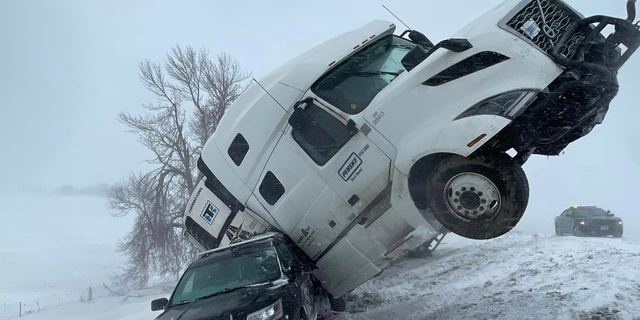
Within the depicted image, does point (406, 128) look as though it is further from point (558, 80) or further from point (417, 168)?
point (558, 80)

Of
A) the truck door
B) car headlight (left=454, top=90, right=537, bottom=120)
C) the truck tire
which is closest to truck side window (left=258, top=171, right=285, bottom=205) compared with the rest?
the truck door

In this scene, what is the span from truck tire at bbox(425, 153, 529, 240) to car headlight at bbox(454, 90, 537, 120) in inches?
18.6

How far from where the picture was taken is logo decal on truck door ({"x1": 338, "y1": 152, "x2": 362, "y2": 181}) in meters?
5.42

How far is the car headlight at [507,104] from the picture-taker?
4.28 meters

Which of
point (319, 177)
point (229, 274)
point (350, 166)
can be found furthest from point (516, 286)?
point (229, 274)

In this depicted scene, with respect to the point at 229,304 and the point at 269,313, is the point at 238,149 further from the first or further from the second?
the point at 269,313

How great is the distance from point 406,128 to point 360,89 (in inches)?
39.6

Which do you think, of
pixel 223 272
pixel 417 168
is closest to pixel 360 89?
pixel 417 168

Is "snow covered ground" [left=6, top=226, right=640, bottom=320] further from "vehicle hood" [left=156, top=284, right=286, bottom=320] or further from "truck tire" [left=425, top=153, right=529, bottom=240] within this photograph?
"vehicle hood" [left=156, top=284, right=286, bottom=320]

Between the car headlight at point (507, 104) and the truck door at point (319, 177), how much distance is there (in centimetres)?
122

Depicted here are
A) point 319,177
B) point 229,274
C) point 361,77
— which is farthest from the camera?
point 361,77

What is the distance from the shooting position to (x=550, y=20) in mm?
4727

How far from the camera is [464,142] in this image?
436cm

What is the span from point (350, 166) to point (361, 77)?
1209 millimetres
